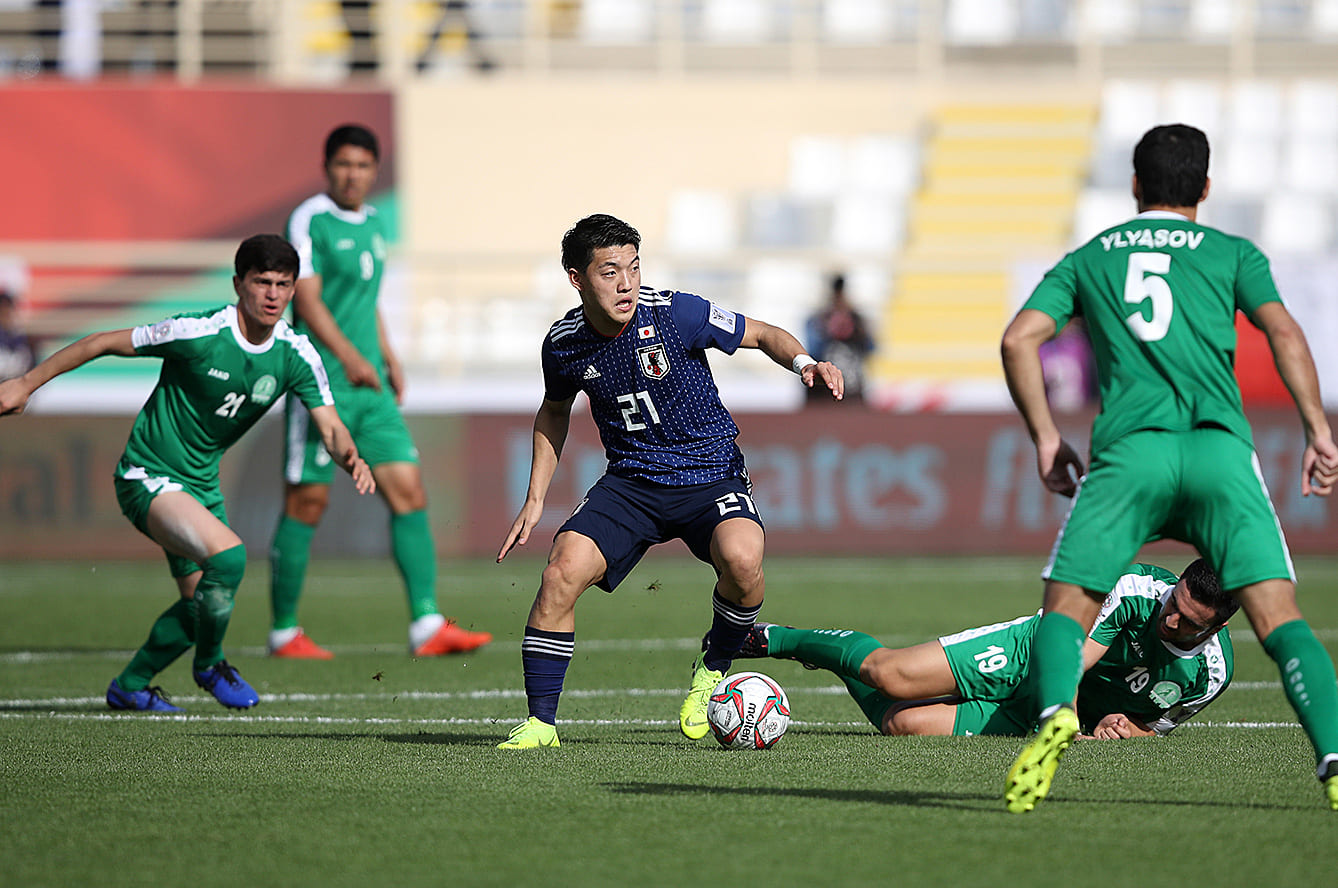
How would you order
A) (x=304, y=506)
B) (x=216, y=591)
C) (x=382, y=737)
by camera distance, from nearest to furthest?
(x=382, y=737), (x=216, y=591), (x=304, y=506)

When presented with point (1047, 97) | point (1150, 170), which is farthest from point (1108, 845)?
point (1047, 97)

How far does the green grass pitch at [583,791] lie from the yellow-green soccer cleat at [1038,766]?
10 cm

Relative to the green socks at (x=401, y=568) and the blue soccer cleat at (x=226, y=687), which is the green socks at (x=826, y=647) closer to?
the blue soccer cleat at (x=226, y=687)

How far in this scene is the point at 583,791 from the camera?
208 inches

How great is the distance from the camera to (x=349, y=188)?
30.5ft

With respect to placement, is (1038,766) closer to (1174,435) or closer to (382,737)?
(1174,435)

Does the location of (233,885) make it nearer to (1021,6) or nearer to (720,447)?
(720,447)

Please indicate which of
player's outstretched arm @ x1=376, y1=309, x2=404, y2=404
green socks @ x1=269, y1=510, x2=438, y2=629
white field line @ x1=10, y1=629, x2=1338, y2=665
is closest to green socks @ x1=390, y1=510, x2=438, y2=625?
green socks @ x1=269, y1=510, x2=438, y2=629

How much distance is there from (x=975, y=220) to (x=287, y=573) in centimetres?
1485

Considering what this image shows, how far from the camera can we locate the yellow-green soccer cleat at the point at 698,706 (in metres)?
6.53

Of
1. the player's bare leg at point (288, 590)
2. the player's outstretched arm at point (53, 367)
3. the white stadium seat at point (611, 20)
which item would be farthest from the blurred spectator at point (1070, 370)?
the player's outstretched arm at point (53, 367)

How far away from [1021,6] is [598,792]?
68.5ft

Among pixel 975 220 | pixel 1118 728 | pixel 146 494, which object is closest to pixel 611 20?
pixel 975 220

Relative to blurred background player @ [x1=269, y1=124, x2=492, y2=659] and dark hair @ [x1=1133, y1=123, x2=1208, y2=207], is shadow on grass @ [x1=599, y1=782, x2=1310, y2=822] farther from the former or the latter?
blurred background player @ [x1=269, y1=124, x2=492, y2=659]
